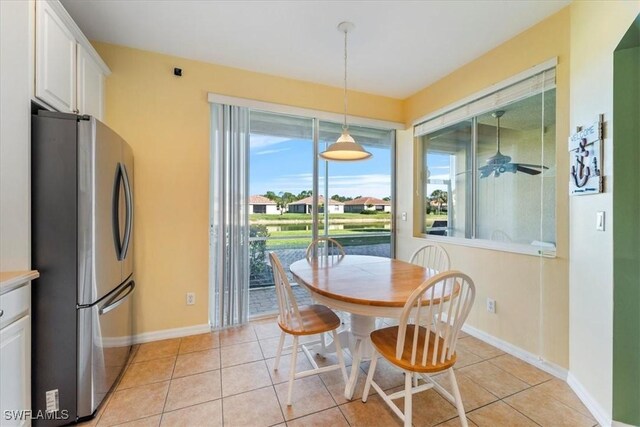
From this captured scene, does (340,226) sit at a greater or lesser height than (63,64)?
lesser

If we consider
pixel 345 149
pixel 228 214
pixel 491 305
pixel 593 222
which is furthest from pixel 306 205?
pixel 593 222

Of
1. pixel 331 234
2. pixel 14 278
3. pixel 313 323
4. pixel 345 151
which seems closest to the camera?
pixel 14 278

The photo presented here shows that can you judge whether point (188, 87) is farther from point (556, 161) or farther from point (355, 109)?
point (556, 161)

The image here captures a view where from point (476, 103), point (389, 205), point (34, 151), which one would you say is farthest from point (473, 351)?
point (34, 151)

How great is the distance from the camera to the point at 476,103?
2.83 metres

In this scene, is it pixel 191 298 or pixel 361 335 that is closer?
pixel 361 335

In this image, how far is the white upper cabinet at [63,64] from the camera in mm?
1638

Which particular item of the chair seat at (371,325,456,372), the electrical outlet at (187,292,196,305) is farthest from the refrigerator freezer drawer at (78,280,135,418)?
the chair seat at (371,325,456,372)

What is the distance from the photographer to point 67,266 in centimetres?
160

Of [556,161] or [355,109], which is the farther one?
[355,109]

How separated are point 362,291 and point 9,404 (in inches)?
71.7

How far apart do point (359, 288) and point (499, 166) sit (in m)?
2.03

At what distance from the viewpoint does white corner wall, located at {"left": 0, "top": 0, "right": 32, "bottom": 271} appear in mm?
1416

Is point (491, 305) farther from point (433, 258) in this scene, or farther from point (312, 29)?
point (312, 29)
